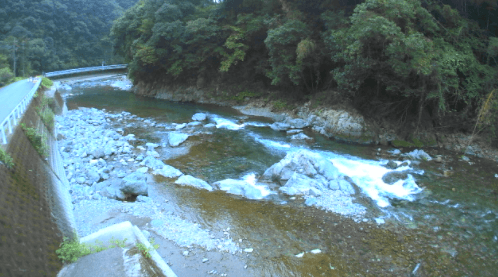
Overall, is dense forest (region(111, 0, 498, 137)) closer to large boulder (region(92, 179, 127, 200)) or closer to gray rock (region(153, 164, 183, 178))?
gray rock (region(153, 164, 183, 178))

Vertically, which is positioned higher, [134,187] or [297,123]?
[297,123]

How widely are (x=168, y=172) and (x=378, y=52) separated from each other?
11.9m

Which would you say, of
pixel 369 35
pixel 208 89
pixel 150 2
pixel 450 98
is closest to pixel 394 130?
pixel 450 98

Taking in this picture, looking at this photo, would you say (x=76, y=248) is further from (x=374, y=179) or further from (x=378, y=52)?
(x=378, y=52)

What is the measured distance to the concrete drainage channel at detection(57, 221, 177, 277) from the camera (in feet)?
16.9

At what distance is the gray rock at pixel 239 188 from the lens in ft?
34.2

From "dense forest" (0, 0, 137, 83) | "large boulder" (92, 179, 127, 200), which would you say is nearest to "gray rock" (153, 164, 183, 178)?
"large boulder" (92, 179, 127, 200)

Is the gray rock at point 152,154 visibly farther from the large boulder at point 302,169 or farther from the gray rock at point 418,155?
the gray rock at point 418,155

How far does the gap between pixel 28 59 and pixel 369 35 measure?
4991 centimetres

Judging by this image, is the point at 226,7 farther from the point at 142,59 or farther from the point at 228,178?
the point at 228,178

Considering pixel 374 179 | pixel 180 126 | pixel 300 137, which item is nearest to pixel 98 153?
pixel 180 126

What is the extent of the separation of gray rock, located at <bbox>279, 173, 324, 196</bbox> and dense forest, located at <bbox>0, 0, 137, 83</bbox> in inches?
1565

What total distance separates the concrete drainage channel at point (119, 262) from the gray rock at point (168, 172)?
5.75m

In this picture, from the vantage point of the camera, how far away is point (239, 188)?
1077 centimetres
